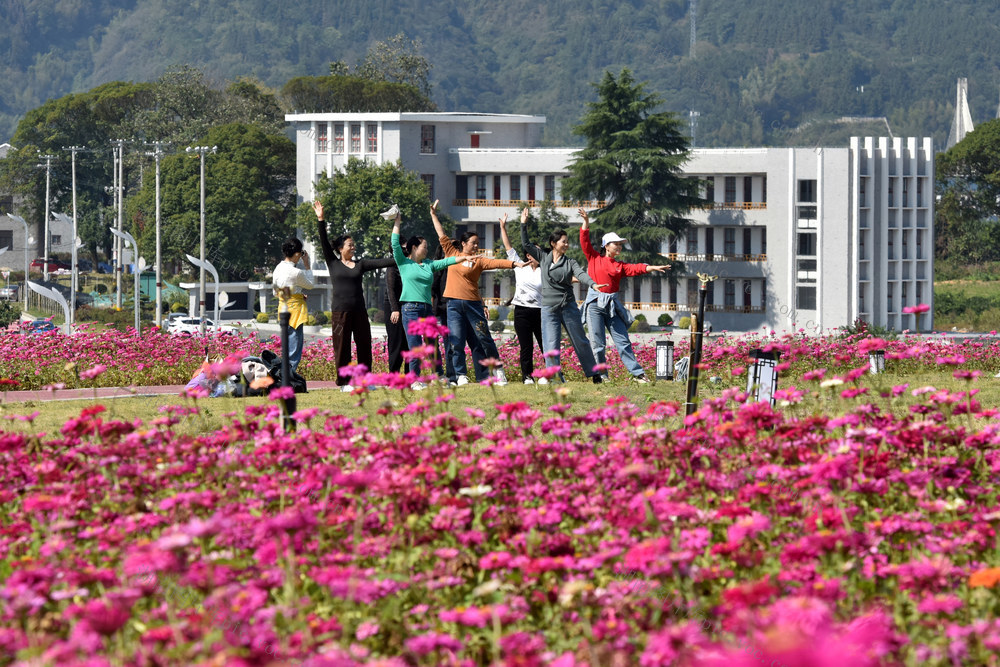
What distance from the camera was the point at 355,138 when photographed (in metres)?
78.9

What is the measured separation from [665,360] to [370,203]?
56.8m

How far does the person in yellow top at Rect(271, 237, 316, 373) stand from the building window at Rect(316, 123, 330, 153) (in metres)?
66.8

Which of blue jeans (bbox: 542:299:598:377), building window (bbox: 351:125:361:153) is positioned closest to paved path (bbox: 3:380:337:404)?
blue jeans (bbox: 542:299:598:377)

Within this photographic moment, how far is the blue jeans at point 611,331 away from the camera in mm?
14836

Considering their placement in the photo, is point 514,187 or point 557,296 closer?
point 557,296

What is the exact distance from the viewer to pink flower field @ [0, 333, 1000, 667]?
4.96 metres

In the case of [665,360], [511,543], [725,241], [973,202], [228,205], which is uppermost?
[973,202]

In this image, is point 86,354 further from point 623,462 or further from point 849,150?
point 849,150

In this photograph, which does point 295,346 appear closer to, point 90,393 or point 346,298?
point 346,298

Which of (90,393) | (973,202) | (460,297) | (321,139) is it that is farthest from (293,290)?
(973,202)

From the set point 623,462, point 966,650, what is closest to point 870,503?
point 623,462

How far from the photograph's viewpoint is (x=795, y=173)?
2729 inches

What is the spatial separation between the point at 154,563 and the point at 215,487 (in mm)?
2976

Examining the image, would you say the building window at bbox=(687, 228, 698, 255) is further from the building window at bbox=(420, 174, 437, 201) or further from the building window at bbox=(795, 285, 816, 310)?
the building window at bbox=(420, 174, 437, 201)
